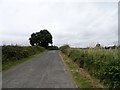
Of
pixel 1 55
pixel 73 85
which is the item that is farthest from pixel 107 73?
pixel 1 55

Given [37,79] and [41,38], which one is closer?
[37,79]

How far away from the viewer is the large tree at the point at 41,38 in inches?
3780

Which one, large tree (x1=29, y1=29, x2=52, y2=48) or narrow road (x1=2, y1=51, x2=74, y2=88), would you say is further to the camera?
large tree (x1=29, y1=29, x2=52, y2=48)

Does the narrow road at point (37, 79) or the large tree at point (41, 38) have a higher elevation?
the large tree at point (41, 38)

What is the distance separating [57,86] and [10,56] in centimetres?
1564

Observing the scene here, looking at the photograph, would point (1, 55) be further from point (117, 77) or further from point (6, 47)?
point (117, 77)

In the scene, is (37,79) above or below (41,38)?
below

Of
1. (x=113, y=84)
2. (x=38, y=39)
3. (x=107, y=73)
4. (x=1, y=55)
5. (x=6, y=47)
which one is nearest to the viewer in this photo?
(x=113, y=84)

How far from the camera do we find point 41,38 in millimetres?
96312

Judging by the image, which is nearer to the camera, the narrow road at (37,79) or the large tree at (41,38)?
the narrow road at (37,79)

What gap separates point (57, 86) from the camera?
34.6 feet

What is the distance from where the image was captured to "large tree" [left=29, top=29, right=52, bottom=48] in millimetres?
96000

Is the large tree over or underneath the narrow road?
over

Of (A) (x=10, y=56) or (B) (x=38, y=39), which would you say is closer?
(A) (x=10, y=56)
